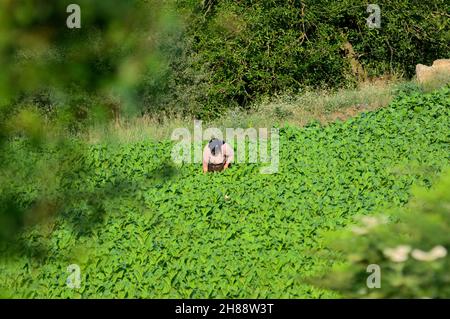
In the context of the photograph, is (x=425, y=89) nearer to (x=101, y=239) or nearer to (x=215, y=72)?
(x=215, y=72)

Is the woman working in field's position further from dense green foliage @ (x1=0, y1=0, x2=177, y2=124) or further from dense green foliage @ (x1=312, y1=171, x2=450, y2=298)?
dense green foliage @ (x1=0, y1=0, x2=177, y2=124)

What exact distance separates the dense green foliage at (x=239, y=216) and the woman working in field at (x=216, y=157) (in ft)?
0.67

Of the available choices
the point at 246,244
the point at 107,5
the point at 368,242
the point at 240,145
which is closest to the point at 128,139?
the point at 240,145

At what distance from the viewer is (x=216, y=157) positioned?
10.8m

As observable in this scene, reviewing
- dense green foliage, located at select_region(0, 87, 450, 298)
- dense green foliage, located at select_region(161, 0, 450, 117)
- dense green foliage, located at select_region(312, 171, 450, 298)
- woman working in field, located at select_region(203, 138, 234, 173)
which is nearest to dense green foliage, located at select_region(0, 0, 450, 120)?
dense green foliage, located at select_region(161, 0, 450, 117)

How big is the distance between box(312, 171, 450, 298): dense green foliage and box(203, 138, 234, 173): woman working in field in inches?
234

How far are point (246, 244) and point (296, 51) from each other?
1117 cm

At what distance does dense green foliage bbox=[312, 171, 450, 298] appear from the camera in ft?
13.6

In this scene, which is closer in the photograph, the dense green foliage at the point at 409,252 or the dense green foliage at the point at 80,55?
the dense green foliage at the point at 80,55

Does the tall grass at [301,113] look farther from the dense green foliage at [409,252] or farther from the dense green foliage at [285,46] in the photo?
the dense green foliage at [409,252]

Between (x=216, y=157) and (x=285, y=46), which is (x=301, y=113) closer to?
(x=216, y=157)

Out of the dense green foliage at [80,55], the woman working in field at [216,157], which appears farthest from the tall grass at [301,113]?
the dense green foliage at [80,55]

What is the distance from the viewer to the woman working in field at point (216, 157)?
10.8 meters

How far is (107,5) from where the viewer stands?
1.99 m
